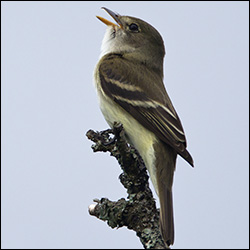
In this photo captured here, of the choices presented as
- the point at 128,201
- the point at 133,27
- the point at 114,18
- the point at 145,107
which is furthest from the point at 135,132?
the point at 114,18

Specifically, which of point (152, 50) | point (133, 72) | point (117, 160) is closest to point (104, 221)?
point (117, 160)

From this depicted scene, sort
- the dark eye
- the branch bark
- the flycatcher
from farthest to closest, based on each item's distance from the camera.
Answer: the dark eye, the flycatcher, the branch bark

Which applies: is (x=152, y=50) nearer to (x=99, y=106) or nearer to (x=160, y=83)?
(x=160, y=83)

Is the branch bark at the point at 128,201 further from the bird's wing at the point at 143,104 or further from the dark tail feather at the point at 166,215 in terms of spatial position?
the bird's wing at the point at 143,104

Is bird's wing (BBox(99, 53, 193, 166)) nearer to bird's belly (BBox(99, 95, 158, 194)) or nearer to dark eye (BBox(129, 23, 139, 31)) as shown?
bird's belly (BBox(99, 95, 158, 194))

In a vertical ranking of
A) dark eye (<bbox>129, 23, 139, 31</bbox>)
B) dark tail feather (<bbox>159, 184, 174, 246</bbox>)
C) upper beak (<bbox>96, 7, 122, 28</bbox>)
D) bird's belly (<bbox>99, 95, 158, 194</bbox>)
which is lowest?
dark tail feather (<bbox>159, 184, 174, 246</bbox>)

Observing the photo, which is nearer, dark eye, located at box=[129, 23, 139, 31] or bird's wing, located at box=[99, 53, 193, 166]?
bird's wing, located at box=[99, 53, 193, 166]

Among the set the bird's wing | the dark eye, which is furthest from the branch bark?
the dark eye

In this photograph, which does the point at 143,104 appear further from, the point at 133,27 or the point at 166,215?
the point at 133,27
